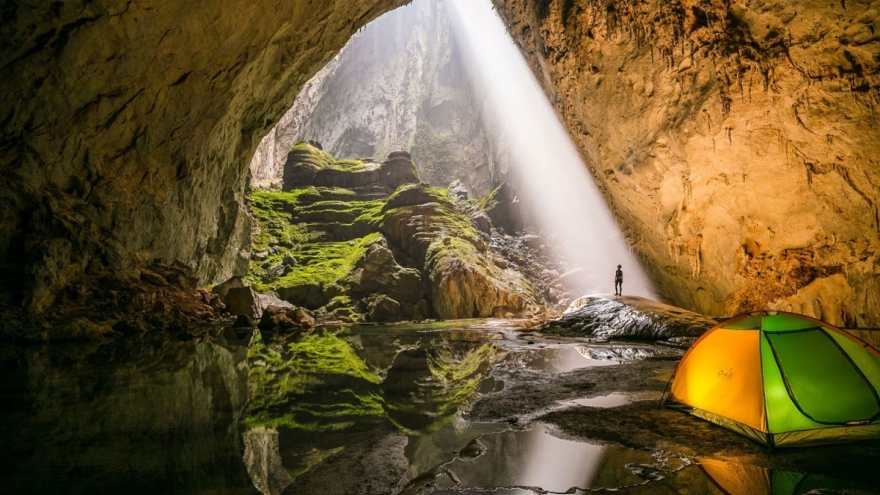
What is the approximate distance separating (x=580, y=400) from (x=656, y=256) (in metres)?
16.4

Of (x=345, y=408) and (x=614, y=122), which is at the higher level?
(x=614, y=122)

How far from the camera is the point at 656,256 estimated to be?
64.7 feet

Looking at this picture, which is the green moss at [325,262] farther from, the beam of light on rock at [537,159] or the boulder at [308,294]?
the beam of light on rock at [537,159]

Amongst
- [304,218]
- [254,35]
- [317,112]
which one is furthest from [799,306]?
[317,112]

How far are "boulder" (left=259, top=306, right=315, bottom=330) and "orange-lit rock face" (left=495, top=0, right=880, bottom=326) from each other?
50.0 ft

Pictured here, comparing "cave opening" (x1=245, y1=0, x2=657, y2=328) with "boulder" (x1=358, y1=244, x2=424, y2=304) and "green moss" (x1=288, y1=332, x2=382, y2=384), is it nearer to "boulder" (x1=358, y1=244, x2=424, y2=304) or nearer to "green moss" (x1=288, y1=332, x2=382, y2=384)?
A: "boulder" (x1=358, y1=244, x2=424, y2=304)

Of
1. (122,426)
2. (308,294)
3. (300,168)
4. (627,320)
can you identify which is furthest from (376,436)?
(300,168)

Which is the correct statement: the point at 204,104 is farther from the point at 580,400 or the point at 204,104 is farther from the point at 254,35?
the point at 580,400

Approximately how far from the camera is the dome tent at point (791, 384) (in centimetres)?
397

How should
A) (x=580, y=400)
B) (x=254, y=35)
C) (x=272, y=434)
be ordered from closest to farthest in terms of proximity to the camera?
(x=272, y=434) < (x=580, y=400) < (x=254, y=35)

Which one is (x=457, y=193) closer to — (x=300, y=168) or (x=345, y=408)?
(x=300, y=168)

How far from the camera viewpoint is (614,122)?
15922mm

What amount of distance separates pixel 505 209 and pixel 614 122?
128 ft

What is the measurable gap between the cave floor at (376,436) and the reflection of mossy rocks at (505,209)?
151 ft
